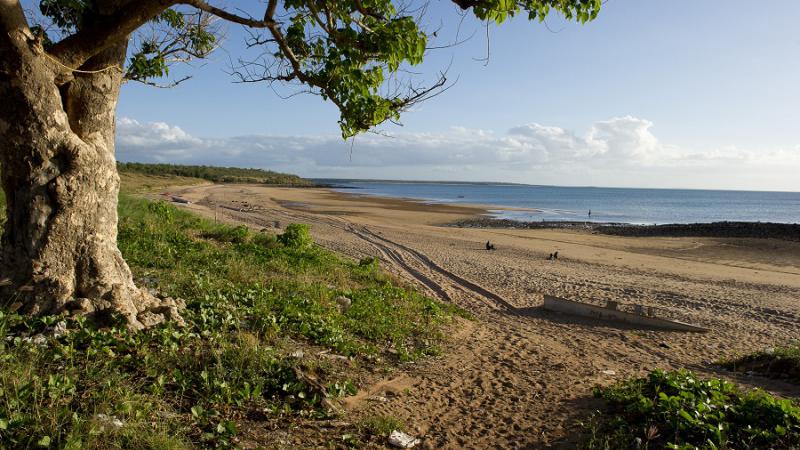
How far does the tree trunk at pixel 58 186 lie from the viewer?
183 inches

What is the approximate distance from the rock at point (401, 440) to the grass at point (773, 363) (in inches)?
220

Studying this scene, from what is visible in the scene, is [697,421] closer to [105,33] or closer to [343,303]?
[343,303]

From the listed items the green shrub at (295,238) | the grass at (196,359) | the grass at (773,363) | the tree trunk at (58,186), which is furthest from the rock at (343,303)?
the grass at (773,363)

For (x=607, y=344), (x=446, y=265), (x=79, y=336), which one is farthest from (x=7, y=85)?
(x=446, y=265)

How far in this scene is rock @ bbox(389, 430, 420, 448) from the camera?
425 centimetres

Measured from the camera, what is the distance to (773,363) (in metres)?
7.26

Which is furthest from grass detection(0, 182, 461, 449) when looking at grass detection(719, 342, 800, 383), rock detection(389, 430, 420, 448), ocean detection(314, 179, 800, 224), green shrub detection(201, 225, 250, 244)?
ocean detection(314, 179, 800, 224)

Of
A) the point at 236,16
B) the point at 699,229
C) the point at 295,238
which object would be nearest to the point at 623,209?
the point at 699,229

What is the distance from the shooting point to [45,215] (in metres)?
4.91

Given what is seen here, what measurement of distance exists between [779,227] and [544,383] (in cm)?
3636

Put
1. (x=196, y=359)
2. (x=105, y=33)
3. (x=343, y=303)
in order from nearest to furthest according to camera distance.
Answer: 1. (x=196, y=359)
2. (x=105, y=33)
3. (x=343, y=303)

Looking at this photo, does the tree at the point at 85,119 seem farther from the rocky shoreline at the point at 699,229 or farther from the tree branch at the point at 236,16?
the rocky shoreline at the point at 699,229

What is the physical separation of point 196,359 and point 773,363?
7757 mm

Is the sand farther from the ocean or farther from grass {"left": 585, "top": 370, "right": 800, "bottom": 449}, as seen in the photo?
the ocean
